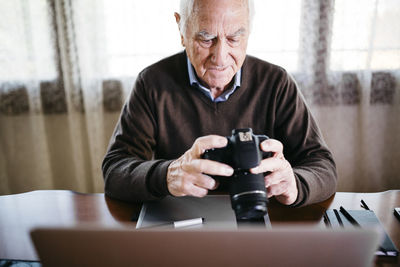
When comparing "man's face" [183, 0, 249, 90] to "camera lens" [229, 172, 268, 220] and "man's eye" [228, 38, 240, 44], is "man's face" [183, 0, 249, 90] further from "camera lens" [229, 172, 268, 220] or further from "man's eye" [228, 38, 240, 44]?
"camera lens" [229, 172, 268, 220]

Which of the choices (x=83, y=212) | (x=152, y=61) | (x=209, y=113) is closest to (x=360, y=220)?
(x=209, y=113)

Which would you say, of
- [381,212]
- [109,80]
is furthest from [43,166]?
[381,212]

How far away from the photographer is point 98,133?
194cm

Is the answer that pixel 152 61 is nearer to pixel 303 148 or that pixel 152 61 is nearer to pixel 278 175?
pixel 303 148

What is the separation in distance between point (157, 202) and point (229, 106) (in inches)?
17.8

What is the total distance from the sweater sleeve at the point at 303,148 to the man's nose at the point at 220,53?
0.27 m

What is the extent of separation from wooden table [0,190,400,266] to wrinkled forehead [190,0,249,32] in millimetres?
551

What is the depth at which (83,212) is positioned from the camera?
3.04 feet

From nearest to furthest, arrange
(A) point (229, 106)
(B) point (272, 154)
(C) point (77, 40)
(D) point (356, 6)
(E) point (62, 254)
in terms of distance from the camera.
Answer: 1. (E) point (62, 254)
2. (B) point (272, 154)
3. (A) point (229, 106)
4. (D) point (356, 6)
5. (C) point (77, 40)

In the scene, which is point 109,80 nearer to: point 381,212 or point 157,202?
point 157,202

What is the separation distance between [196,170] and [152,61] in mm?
1206

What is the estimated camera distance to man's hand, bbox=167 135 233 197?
74 cm

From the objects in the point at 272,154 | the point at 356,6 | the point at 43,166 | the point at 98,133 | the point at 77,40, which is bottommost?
the point at 43,166

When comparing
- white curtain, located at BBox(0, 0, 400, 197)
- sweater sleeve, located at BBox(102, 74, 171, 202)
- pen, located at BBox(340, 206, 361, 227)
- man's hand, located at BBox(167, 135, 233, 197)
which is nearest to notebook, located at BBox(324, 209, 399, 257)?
pen, located at BBox(340, 206, 361, 227)
